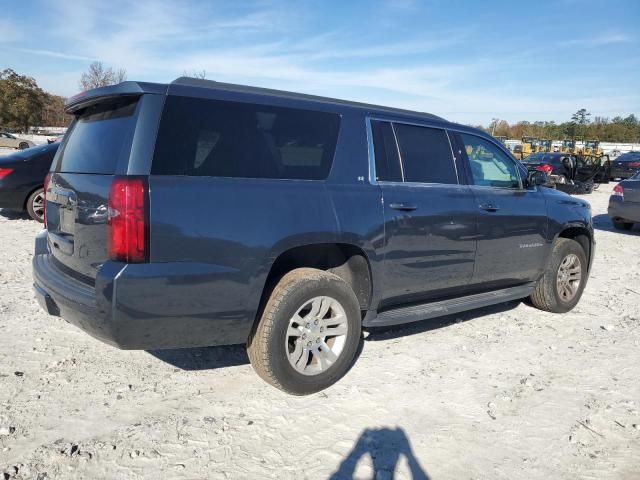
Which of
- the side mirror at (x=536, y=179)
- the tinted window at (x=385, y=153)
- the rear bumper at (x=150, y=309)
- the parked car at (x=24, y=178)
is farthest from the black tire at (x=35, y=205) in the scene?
the side mirror at (x=536, y=179)

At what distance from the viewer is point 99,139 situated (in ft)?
10.4

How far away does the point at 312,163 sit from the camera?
3449 millimetres

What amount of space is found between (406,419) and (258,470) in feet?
3.33

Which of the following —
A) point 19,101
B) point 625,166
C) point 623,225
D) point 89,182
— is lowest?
point 623,225

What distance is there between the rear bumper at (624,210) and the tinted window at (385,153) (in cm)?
871

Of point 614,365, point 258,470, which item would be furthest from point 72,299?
point 614,365

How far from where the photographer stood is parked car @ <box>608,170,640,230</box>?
10508 millimetres

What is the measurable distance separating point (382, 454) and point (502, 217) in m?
2.55

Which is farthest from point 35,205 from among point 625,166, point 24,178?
point 625,166

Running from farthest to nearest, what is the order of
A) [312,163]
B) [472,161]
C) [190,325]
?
[472,161]
[312,163]
[190,325]

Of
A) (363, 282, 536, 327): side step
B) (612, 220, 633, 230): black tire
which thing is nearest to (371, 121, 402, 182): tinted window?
(363, 282, 536, 327): side step

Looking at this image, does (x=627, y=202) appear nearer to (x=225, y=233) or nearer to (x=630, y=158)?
(x=225, y=233)

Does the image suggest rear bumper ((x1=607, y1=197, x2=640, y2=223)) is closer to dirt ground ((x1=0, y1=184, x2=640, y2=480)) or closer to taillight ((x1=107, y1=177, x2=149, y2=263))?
dirt ground ((x1=0, y1=184, x2=640, y2=480))

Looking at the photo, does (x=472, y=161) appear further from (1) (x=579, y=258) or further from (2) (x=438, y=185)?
(1) (x=579, y=258)
